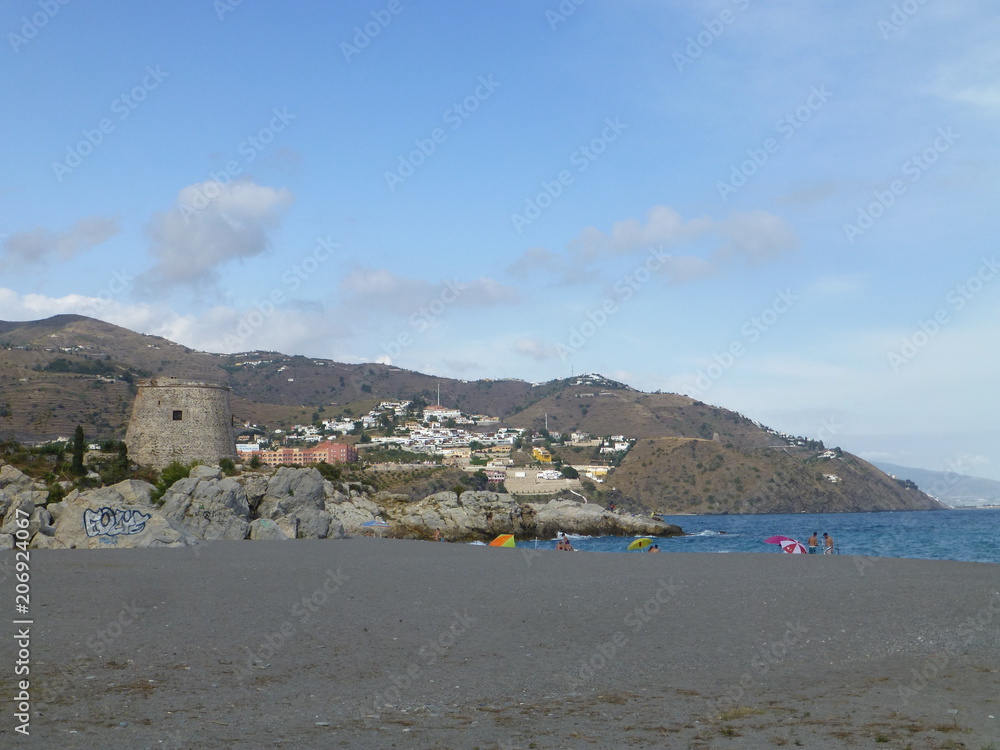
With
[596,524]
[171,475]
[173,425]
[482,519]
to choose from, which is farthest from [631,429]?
[171,475]

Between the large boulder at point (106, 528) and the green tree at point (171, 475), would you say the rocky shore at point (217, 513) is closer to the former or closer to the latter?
the large boulder at point (106, 528)

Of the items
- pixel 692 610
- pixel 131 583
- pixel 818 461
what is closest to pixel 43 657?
pixel 131 583

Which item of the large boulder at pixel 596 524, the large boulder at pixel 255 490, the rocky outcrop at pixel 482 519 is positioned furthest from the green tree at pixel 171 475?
the large boulder at pixel 596 524

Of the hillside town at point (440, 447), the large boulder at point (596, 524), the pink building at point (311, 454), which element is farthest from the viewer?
the hillside town at point (440, 447)

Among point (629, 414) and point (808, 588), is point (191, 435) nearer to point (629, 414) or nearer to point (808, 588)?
point (808, 588)

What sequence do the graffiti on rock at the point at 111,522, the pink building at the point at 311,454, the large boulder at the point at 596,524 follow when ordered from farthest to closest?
1. the pink building at the point at 311,454
2. the large boulder at the point at 596,524
3. the graffiti on rock at the point at 111,522

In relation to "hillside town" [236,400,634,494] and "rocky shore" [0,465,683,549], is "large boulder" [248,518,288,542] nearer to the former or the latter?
"rocky shore" [0,465,683,549]

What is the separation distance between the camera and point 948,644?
36.0 feet

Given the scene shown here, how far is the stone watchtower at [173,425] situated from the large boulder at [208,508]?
46.5 feet

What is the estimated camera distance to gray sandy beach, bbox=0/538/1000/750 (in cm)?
677

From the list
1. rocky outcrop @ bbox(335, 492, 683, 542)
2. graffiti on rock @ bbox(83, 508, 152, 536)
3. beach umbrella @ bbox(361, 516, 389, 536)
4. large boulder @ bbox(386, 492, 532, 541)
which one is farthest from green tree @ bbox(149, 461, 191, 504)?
large boulder @ bbox(386, 492, 532, 541)

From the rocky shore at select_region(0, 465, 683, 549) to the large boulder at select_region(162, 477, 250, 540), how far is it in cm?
3

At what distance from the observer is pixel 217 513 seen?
2975 centimetres

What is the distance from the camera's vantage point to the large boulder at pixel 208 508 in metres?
28.8
